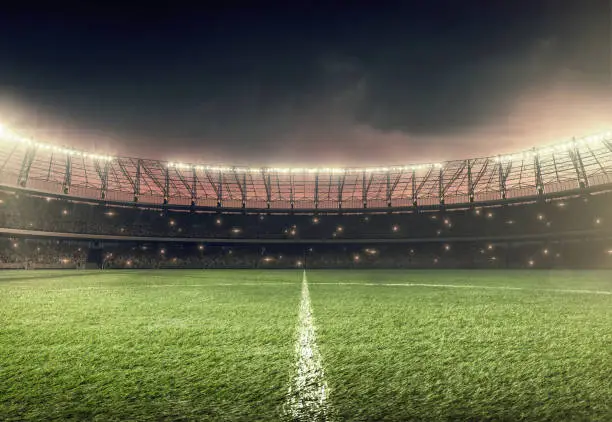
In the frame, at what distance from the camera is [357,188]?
5747 cm

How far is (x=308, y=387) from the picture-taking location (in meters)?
2.64

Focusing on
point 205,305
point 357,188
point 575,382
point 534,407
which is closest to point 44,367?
point 534,407

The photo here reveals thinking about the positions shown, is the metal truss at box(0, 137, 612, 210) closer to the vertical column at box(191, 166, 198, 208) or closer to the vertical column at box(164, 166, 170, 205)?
the vertical column at box(164, 166, 170, 205)

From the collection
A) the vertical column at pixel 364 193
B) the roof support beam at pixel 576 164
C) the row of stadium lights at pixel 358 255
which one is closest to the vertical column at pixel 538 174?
the roof support beam at pixel 576 164

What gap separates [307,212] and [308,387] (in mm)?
52998

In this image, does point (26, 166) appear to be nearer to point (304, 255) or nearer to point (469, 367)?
point (304, 255)

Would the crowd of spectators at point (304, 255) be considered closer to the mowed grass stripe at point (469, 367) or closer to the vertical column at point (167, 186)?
the vertical column at point (167, 186)

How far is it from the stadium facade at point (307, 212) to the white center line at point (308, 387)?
42.6 m

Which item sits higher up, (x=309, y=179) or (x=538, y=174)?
(x=309, y=179)

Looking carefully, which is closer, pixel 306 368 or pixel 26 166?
pixel 306 368

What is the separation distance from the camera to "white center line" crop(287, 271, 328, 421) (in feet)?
7.17

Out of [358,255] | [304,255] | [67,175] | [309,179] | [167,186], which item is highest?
[309,179]

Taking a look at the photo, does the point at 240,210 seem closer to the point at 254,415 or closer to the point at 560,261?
the point at 560,261

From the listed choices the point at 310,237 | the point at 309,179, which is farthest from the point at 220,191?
the point at 310,237
